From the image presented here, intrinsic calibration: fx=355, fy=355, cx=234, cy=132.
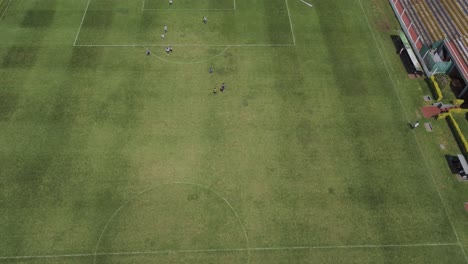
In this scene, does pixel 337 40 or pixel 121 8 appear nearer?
pixel 337 40

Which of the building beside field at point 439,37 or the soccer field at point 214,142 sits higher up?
the building beside field at point 439,37

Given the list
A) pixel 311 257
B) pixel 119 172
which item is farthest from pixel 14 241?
pixel 311 257

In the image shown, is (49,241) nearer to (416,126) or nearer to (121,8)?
(121,8)

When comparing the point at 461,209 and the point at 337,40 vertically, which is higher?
the point at 337,40

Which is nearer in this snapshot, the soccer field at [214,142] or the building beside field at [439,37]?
the soccer field at [214,142]

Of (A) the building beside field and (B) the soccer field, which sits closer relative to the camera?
(B) the soccer field
